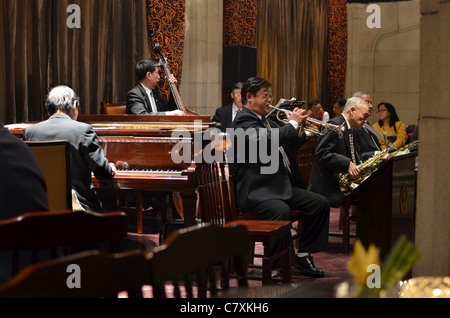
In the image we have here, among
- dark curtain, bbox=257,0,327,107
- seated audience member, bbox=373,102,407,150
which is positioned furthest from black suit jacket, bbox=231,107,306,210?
dark curtain, bbox=257,0,327,107

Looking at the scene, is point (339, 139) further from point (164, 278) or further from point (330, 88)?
point (330, 88)

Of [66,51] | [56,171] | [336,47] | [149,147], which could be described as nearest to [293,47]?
[336,47]

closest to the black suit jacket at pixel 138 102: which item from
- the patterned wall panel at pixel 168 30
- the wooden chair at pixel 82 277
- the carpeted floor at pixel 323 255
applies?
the carpeted floor at pixel 323 255

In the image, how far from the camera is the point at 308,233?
4.67 m

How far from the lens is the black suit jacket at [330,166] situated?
5223 millimetres

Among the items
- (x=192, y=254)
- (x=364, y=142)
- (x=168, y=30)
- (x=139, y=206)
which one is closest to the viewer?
(x=192, y=254)

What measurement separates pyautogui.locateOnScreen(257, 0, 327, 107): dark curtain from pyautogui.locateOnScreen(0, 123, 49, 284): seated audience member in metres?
7.60

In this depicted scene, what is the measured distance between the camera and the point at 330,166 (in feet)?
17.2

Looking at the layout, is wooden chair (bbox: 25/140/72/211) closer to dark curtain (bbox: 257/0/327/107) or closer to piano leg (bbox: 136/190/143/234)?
piano leg (bbox: 136/190/143/234)

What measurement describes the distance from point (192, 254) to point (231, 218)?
2.67 metres

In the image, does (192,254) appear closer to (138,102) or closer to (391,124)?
(138,102)

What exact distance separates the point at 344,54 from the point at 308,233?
27.4 feet

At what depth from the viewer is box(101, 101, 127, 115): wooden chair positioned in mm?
6070

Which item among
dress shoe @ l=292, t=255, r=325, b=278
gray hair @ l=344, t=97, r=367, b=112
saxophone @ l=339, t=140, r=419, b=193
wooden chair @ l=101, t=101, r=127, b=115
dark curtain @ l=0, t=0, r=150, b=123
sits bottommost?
dress shoe @ l=292, t=255, r=325, b=278
